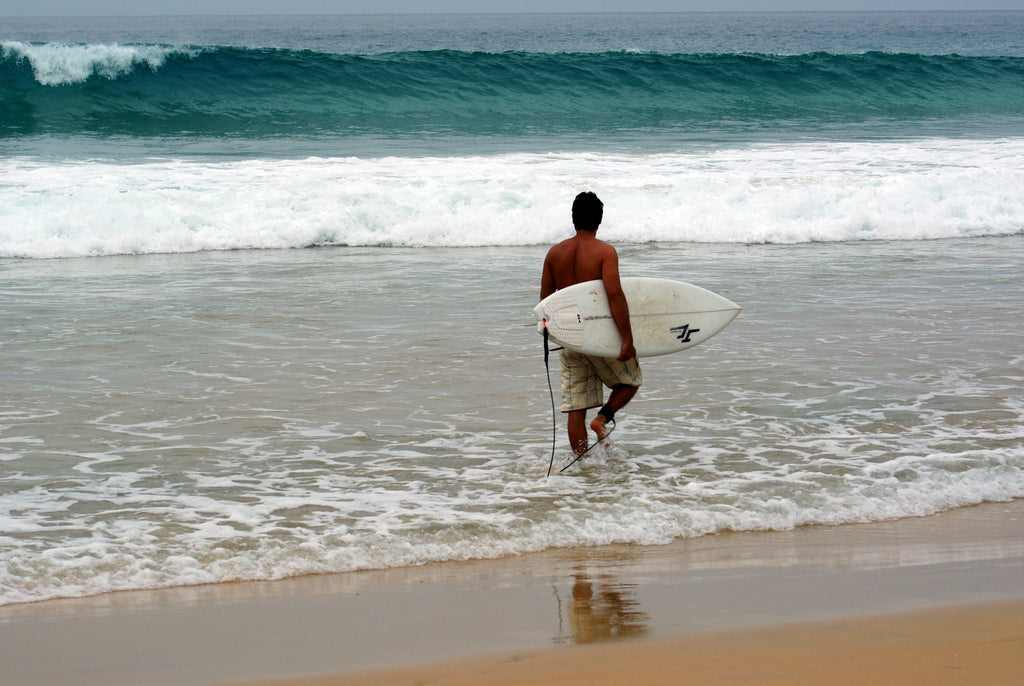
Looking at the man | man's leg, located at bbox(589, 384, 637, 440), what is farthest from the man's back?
man's leg, located at bbox(589, 384, 637, 440)

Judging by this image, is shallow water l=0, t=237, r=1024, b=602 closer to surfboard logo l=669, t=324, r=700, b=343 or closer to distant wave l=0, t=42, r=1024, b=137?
surfboard logo l=669, t=324, r=700, b=343

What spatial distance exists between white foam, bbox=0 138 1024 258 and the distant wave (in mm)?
6188

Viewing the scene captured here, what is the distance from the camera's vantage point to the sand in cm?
287

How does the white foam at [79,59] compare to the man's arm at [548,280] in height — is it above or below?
above

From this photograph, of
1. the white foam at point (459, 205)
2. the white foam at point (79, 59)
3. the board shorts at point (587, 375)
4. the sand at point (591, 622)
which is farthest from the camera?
the white foam at point (79, 59)

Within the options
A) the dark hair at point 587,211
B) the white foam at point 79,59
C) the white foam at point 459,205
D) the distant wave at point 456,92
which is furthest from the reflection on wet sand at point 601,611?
the white foam at point 79,59

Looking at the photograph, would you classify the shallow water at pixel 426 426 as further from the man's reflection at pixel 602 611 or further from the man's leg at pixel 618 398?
the man's reflection at pixel 602 611

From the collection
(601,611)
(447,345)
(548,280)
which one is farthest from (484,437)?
(601,611)

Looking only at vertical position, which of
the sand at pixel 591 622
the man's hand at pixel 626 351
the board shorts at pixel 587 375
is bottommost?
the sand at pixel 591 622

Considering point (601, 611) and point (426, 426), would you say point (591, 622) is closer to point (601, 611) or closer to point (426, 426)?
point (601, 611)

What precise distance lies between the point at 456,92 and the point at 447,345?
63.1 feet

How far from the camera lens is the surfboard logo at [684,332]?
203 inches

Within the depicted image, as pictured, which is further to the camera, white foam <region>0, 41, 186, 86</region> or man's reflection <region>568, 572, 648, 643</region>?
white foam <region>0, 41, 186, 86</region>

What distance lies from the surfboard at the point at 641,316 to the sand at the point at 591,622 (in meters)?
1.13
